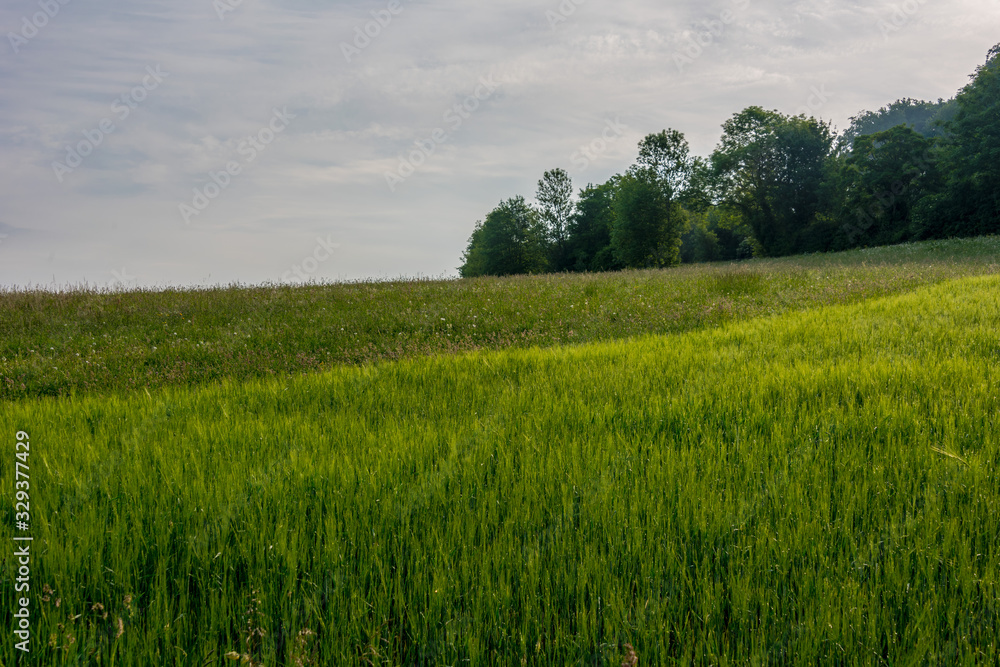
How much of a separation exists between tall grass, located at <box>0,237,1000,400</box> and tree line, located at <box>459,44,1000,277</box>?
34.5 meters

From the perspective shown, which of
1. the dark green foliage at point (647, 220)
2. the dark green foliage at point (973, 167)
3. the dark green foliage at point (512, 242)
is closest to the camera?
the dark green foliage at point (973, 167)

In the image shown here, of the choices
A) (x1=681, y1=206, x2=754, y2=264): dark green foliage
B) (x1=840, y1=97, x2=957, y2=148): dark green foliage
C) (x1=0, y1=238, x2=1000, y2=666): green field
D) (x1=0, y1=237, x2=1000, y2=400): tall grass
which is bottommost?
(x1=0, y1=238, x2=1000, y2=666): green field

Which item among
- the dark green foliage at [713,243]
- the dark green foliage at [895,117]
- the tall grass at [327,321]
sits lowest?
the tall grass at [327,321]

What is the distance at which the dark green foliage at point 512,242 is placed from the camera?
204ft

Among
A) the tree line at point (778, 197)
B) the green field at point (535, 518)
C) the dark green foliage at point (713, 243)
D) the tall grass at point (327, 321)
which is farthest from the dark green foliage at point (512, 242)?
the green field at point (535, 518)

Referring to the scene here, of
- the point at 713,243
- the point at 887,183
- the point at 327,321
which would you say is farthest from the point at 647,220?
the point at 327,321

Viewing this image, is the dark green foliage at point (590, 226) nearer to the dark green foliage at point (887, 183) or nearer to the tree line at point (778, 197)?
the tree line at point (778, 197)

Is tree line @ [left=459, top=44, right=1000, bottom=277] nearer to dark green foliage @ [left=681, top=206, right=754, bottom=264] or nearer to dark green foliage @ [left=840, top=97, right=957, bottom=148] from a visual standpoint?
dark green foliage @ [left=681, top=206, right=754, bottom=264]

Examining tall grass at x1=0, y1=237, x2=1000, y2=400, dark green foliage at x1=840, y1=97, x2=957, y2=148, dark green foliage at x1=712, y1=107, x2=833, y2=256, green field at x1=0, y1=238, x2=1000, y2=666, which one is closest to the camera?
green field at x1=0, y1=238, x2=1000, y2=666

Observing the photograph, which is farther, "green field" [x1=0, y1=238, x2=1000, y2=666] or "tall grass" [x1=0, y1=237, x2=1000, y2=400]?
"tall grass" [x1=0, y1=237, x2=1000, y2=400]

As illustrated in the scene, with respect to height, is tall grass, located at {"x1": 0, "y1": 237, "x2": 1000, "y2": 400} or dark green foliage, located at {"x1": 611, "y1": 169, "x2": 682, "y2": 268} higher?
dark green foliage, located at {"x1": 611, "y1": 169, "x2": 682, "y2": 268}

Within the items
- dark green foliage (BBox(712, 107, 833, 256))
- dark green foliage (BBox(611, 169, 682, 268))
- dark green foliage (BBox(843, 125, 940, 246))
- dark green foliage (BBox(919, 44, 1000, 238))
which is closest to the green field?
dark green foliage (BBox(611, 169, 682, 268))

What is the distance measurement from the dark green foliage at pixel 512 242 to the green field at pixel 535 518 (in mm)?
56546

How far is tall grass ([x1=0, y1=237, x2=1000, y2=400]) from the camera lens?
32.6 ft
